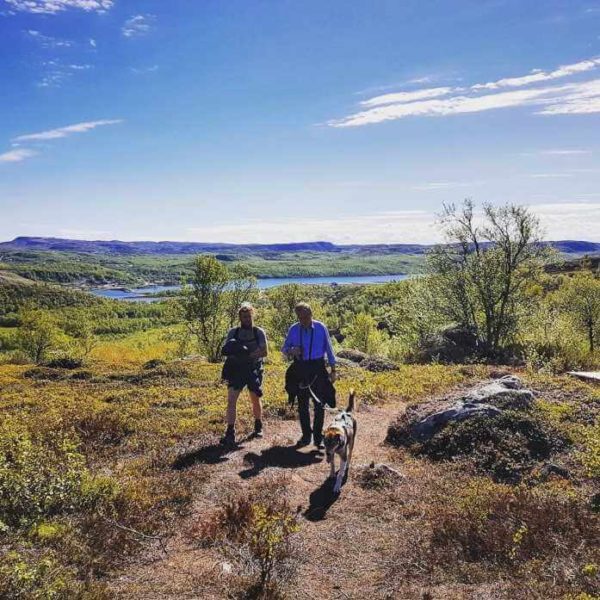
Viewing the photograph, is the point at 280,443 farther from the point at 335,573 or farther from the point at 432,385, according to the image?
the point at 432,385

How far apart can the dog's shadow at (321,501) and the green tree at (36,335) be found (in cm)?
5443

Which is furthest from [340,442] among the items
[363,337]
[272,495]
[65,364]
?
[363,337]

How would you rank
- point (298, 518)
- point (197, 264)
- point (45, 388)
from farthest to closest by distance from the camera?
1. point (197, 264)
2. point (45, 388)
3. point (298, 518)

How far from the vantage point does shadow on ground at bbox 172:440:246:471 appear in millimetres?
10680

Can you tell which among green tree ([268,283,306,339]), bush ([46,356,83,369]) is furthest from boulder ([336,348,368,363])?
green tree ([268,283,306,339])

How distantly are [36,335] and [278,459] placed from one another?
5413 centimetres

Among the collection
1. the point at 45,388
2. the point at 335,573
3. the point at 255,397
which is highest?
the point at 255,397

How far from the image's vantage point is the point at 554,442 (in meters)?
10.9

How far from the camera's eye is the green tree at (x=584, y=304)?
172ft

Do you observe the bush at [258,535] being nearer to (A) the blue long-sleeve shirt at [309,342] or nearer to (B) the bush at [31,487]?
(B) the bush at [31,487]

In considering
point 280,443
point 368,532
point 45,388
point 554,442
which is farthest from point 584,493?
point 45,388

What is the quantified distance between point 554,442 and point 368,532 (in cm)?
537

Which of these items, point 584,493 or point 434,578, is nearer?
point 434,578

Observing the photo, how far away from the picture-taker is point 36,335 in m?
56.7
